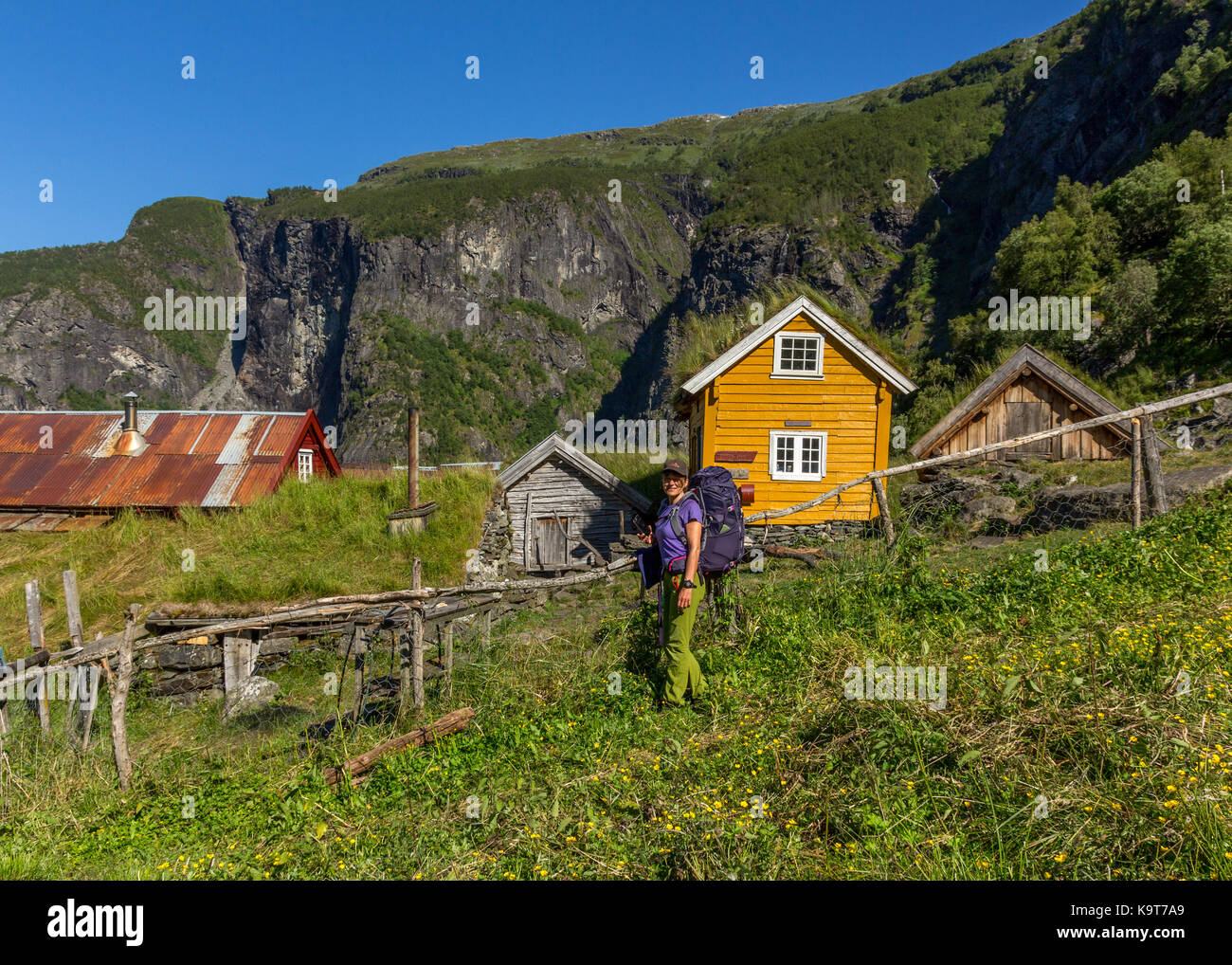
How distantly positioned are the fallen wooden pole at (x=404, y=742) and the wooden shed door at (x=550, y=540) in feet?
60.2

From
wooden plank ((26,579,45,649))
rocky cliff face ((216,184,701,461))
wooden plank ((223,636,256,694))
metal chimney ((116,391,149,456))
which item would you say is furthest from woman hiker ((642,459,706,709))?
rocky cliff face ((216,184,701,461))

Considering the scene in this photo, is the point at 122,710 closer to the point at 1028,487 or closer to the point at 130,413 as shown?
the point at 1028,487

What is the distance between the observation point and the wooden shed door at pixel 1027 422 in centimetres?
1869

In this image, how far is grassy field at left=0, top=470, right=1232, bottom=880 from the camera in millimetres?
3275

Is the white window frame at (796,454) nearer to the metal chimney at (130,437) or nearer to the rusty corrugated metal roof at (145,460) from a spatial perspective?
the rusty corrugated metal roof at (145,460)

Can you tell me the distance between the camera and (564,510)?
79.4 ft

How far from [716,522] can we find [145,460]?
25.9m

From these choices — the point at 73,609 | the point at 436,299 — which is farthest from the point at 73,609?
the point at 436,299

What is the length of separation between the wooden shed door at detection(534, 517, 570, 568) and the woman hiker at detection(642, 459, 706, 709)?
18.5m

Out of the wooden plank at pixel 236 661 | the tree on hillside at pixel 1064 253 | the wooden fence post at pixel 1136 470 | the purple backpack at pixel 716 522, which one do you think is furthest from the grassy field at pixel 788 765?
the tree on hillside at pixel 1064 253

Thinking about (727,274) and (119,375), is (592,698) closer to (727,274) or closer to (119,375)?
(727,274)

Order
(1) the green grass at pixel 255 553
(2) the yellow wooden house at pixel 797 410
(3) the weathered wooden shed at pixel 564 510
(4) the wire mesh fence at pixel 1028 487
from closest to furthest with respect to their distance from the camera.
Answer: (4) the wire mesh fence at pixel 1028 487 < (1) the green grass at pixel 255 553 < (2) the yellow wooden house at pixel 797 410 < (3) the weathered wooden shed at pixel 564 510

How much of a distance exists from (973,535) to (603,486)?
43.3 ft

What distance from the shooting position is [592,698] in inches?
222
